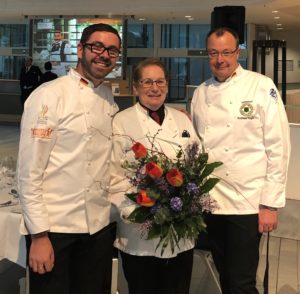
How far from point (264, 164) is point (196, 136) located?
33 cm

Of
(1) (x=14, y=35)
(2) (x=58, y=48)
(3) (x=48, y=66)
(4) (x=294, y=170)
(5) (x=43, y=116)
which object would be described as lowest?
(4) (x=294, y=170)

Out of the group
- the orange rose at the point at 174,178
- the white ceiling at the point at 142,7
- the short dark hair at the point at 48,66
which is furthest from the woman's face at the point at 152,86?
the short dark hair at the point at 48,66

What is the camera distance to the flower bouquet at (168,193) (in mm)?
1701

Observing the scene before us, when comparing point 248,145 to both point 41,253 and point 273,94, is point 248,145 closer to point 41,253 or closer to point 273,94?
point 273,94

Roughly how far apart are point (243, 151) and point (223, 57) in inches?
16.6

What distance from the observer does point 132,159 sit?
1.89 metres

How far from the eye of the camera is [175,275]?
197 centimetres

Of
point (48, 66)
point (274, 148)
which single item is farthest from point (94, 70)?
point (48, 66)

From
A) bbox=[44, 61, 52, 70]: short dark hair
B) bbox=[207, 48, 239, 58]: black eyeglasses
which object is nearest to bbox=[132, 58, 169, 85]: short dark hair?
bbox=[207, 48, 239, 58]: black eyeglasses

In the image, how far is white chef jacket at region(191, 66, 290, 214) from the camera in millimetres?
2031

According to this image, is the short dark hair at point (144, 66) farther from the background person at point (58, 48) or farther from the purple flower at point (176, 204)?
the background person at point (58, 48)

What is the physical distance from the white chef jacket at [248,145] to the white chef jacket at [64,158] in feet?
1.75

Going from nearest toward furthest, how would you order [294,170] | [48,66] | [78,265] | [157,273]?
[78,265]
[157,273]
[294,170]
[48,66]

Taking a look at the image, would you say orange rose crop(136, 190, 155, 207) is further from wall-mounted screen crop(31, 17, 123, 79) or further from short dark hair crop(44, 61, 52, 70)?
short dark hair crop(44, 61, 52, 70)
